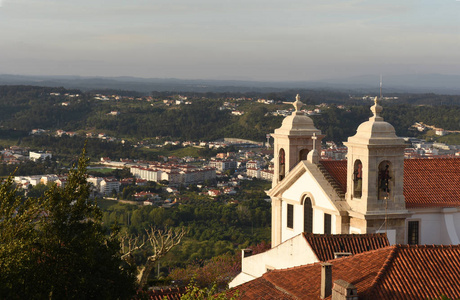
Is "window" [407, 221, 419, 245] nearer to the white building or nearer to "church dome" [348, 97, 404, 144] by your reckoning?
"church dome" [348, 97, 404, 144]

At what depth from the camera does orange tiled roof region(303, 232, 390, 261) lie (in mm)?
15117

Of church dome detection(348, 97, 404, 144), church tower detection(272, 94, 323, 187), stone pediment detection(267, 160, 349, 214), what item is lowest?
stone pediment detection(267, 160, 349, 214)

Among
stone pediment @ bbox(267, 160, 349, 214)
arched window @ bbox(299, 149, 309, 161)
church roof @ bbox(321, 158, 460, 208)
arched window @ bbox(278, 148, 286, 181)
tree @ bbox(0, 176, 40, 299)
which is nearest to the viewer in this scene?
tree @ bbox(0, 176, 40, 299)

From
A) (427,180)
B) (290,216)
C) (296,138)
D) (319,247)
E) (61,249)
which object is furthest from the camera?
(296,138)

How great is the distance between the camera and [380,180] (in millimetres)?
17422

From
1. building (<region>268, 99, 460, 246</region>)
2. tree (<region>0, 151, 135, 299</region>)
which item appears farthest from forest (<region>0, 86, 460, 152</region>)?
tree (<region>0, 151, 135, 299</region>)

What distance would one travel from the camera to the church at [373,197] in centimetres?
1712

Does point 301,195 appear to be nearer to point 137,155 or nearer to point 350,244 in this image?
point 350,244

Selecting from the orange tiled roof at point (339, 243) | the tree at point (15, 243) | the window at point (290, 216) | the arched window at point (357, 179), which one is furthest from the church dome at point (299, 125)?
the tree at point (15, 243)

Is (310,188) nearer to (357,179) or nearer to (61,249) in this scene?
(357,179)

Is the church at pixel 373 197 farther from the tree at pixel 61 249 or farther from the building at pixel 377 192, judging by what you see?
the tree at pixel 61 249

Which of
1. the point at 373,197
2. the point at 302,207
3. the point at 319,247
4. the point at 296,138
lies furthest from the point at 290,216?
the point at 319,247

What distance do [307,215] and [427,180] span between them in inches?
126

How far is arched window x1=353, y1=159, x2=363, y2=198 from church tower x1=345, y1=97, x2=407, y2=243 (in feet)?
0.84
